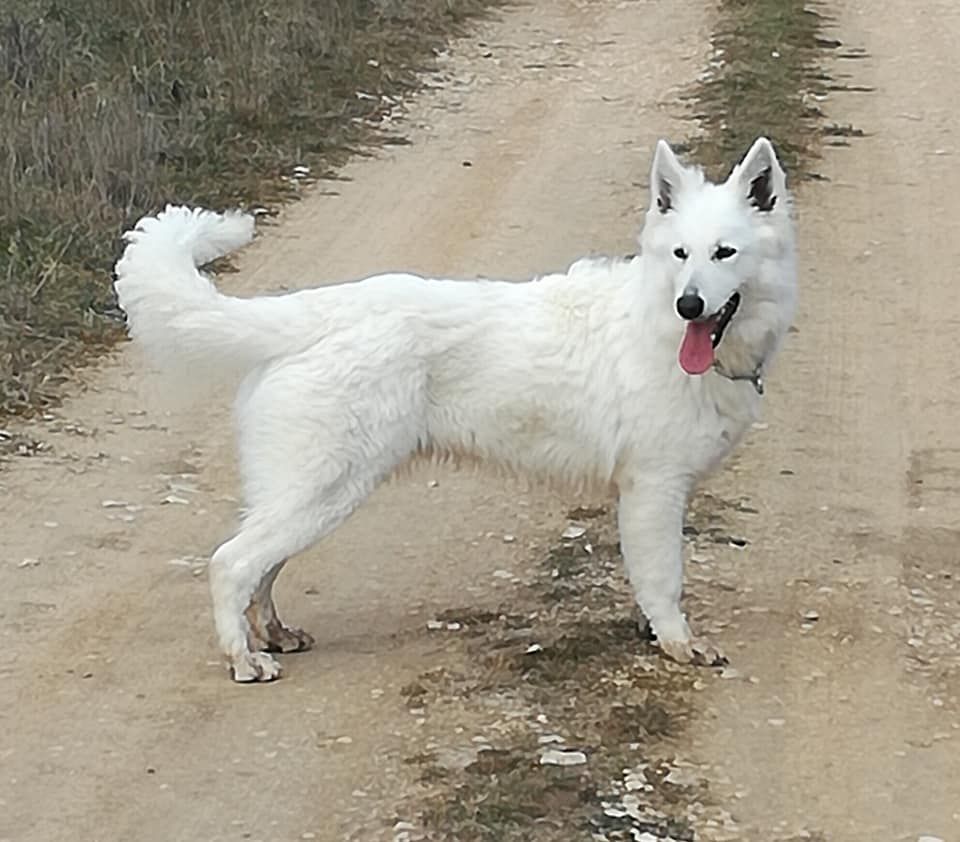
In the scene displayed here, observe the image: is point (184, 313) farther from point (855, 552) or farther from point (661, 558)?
point (855, 552)

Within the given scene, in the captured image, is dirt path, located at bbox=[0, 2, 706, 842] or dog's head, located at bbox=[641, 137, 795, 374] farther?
dog's head, located at bbox=[641, 137, 795, 374]

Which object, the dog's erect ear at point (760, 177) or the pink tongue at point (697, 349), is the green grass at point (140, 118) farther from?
the dog's erect ear at point (760, 177)

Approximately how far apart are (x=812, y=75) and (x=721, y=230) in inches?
413

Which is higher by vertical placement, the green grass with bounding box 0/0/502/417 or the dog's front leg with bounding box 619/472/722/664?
the dog's front leg with bounding box 619/472/722/664

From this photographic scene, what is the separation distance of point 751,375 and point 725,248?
0.47 m

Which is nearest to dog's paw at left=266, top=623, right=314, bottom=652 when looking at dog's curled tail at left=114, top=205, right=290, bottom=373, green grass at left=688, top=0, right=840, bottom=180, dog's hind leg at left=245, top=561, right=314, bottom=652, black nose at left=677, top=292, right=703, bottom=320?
dog's hind leg at left=245, top=561, right=314, bottom=652

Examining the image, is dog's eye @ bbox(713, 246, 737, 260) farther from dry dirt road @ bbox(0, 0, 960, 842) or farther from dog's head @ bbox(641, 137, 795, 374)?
dry dirt road @ bbox(0, 0, 960, 842)

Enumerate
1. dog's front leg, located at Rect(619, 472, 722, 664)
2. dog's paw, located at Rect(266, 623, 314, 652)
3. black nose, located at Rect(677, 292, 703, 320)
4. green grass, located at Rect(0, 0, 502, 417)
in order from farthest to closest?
1. green grass, located at Rect(0, 0, 502, 417)
2. dog's paw, located at Rect(266, 623, 314, 652)
3. dog's front leg, located at Rect(619, 472, 722, 664)
4. black nose, located at Rect(677, 292, 703, 320)

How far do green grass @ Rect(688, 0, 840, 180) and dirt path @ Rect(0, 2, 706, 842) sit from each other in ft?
6.61

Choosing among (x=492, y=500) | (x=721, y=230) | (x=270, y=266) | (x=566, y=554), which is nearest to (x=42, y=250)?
(x=270, y=266)

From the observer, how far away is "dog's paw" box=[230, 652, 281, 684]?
5551 mm

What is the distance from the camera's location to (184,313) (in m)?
5.59

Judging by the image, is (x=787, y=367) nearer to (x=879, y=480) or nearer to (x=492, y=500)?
(x=879, y=480)

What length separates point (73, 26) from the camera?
13.9 m
